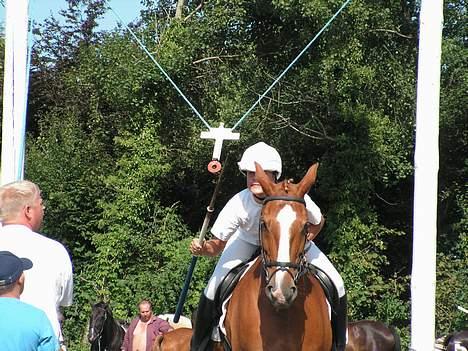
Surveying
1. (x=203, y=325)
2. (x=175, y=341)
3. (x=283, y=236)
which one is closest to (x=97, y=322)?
(x=175, y=341)

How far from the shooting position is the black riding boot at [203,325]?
7.23m

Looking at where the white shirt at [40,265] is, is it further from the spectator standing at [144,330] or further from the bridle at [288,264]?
the spectator standing at [144,330]

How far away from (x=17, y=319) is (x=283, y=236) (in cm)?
217

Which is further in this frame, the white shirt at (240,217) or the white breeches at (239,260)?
the white breeches at (239,260)

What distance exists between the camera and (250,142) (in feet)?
68.0

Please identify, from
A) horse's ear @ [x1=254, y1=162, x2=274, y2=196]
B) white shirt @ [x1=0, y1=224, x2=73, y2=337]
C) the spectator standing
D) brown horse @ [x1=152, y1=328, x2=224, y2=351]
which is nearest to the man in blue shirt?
white shirt @ [x1=0, y1=224, x2=73, y2=337]

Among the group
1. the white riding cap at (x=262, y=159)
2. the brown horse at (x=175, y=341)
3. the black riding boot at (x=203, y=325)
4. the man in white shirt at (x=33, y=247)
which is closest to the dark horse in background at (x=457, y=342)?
the brown horse at (x=175, y=341)

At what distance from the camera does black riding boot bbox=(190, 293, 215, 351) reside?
7.23 m

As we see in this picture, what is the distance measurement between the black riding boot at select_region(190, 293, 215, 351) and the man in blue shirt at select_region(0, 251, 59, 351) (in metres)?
2.95

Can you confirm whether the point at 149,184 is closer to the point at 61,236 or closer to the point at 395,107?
the point at 61,236

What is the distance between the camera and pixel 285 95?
2039cm

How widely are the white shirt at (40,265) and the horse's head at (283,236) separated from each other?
1.39m

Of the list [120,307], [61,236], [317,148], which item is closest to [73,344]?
[120,307]

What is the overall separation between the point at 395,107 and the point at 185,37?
5.15 meters
